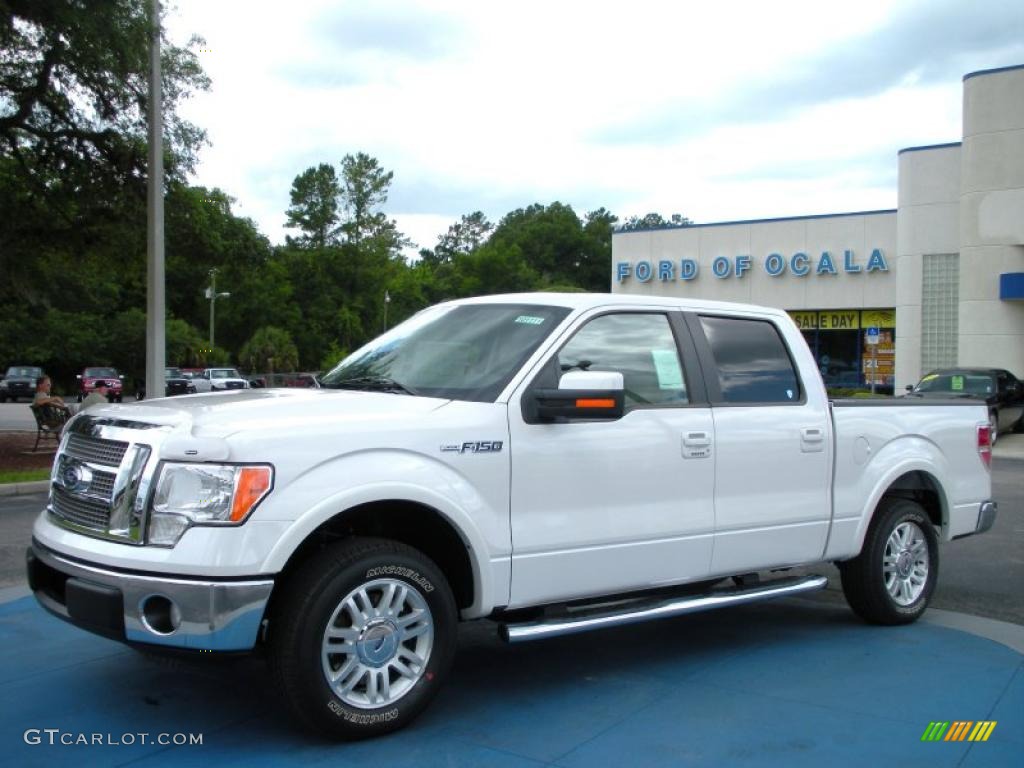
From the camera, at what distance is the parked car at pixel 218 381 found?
46.4m

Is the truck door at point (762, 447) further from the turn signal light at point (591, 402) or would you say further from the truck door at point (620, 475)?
the turn signal light at point (591, 402)

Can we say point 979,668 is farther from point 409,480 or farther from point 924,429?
point 409,480

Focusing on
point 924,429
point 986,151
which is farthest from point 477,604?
point 986,151

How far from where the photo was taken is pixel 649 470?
16.6ft

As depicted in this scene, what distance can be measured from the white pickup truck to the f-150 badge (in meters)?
0.01

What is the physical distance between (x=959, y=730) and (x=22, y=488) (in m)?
11.7

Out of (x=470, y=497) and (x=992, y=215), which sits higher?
(x=992, y=215)

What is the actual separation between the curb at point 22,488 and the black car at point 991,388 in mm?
18203

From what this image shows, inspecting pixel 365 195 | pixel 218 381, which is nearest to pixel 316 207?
pixel 365 195

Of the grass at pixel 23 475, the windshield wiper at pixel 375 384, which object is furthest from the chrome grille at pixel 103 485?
the grass at pixel 23 475

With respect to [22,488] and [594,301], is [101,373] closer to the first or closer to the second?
[22,488]

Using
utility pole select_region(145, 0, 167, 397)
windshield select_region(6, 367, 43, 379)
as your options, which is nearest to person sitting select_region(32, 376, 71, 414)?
utility pole select_region(145, 0, 167, 397)

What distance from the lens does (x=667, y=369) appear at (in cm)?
545

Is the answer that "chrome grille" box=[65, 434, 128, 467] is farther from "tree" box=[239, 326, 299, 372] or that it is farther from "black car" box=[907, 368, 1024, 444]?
"tree" box=[239, 326, 299, 372]
